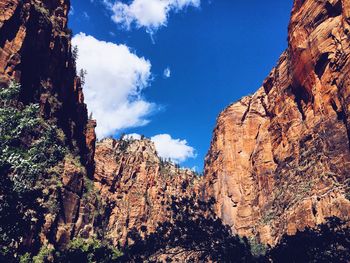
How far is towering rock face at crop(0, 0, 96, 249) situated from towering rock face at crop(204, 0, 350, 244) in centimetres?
3973

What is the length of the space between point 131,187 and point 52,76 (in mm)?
60083

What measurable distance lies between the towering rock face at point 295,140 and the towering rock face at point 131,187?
59.1 feet

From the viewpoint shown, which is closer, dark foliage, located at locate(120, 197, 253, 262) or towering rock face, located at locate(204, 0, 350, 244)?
dark foliage, located at locate(120, 197, 253, 262)

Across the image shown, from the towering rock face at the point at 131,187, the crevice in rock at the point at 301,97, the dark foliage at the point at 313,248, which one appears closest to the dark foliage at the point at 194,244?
the dark foliage at the point at 313,248

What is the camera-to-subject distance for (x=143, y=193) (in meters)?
122

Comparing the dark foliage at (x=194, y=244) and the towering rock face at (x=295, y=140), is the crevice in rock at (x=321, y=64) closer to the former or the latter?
the towering rock face at (x=295, y=140)

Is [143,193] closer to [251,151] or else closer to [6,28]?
[251,151]

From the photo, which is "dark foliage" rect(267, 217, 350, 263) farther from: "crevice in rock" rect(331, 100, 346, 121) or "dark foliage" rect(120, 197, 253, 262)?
"crevice in rock" rect(331, 100, 346, 121)

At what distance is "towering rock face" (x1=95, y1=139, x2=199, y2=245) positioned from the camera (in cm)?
10988

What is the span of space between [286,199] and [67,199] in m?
42.6

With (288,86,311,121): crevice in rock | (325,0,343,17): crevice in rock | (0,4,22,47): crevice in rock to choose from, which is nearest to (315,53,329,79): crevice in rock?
(288,86,311,121): crevice in rock

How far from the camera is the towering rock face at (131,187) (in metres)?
110

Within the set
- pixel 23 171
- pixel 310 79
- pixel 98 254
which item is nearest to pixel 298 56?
pixel 310 79

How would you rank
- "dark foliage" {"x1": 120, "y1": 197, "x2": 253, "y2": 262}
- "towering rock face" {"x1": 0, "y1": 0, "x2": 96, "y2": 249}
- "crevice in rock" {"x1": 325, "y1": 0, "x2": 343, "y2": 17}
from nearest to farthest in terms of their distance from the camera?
1. "dark foliage" {"x1": 120, "y1": 197, "x2": 253, "y2": 262}
2. "towering rock face" {"x1": 0, "y1": 0, "x2": 96, "y2": 249}
3. "crevice in rock" {"x1": 325, "y1": 0, "x2": 343, "y2": 17}
